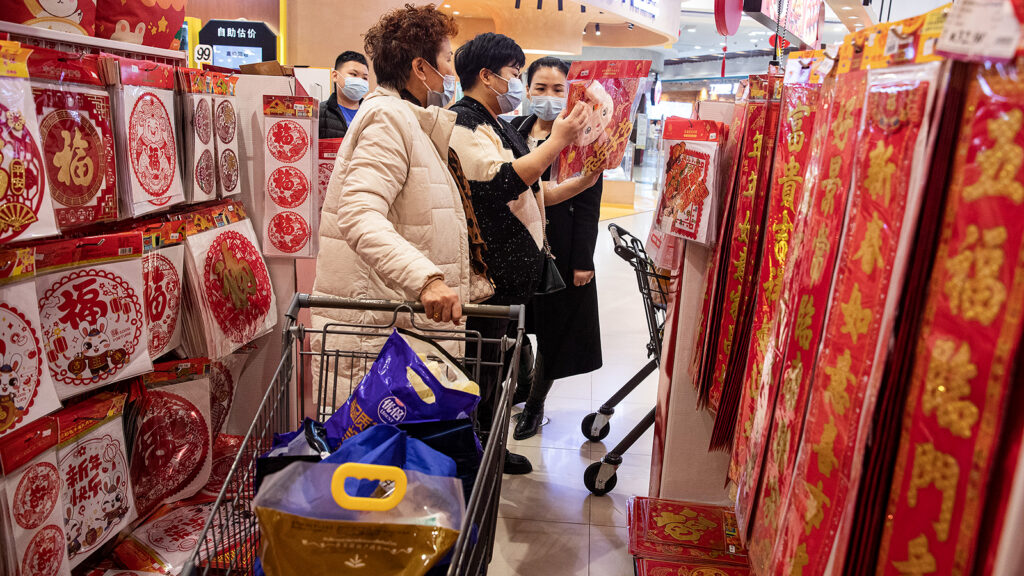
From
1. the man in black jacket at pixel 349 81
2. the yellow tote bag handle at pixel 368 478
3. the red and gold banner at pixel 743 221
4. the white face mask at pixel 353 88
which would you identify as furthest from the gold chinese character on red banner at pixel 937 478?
the white face mask at pixel 353 88

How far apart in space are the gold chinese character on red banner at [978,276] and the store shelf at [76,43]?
6.24ft

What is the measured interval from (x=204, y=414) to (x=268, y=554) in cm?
139

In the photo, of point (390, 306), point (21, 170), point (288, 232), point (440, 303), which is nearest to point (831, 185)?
point (440, 303)

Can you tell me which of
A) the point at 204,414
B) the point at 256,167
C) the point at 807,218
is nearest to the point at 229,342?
the point at 204,414

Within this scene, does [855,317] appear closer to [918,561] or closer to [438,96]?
[918,561]

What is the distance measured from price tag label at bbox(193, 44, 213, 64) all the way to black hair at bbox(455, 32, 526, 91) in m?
4.16

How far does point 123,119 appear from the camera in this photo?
1.96 meters

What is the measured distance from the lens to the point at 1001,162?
68 cm

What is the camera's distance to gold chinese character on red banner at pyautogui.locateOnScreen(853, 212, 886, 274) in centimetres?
86

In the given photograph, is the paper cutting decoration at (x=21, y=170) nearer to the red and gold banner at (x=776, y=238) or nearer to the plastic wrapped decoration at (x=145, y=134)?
the plastic wrapped decoration at (x=145, y=134)

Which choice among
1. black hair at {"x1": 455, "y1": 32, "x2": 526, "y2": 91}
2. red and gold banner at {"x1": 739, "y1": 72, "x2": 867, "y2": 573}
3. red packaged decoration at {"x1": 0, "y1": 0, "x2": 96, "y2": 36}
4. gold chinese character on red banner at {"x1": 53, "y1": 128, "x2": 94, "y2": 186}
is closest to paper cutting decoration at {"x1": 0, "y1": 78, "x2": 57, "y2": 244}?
gold chinese character on red banner at {"x1": 53, "y1": 128, "x2": 94, "y2": 186}

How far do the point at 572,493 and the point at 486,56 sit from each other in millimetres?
1781

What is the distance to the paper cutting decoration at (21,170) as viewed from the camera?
1.53 m

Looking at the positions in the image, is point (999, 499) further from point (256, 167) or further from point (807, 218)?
point (256, 167)
